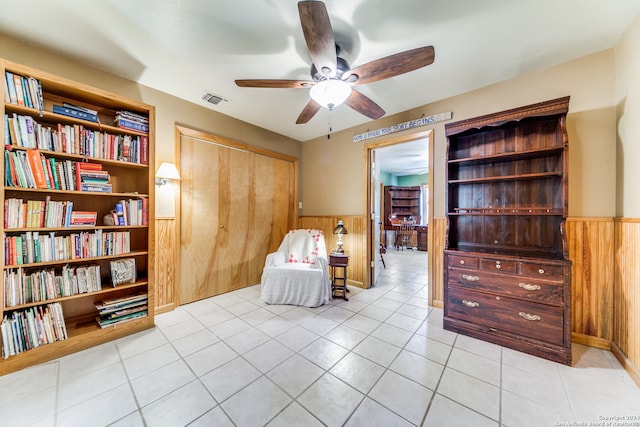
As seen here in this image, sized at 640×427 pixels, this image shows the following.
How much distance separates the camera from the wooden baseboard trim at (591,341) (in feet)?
6.30

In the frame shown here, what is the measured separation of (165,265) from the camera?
2.70 m

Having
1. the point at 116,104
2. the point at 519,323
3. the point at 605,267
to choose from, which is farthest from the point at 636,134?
the point at 116,104

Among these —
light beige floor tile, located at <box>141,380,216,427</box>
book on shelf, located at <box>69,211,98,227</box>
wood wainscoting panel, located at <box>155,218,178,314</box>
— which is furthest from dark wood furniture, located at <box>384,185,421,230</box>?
book on shelf, located at <box>69,211,98,227</box>

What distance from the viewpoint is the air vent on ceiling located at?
2.70m

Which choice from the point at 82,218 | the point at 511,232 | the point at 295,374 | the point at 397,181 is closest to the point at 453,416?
the point at 295,374

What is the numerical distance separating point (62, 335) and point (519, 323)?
3766 millimetres

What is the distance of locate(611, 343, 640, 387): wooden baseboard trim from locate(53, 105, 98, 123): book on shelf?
180 inches

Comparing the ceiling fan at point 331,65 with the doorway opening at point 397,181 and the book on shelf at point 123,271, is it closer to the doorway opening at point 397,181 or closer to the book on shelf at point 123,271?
the doorway opening at point 397,181

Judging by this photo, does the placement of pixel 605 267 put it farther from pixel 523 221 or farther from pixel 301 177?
pixel 301 177

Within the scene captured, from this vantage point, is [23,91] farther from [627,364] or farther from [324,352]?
[627,364]

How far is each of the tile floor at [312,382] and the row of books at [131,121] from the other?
1997 mm

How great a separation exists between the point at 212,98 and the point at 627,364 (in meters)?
4.44

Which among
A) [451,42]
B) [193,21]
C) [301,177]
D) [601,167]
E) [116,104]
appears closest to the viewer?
[193,21]

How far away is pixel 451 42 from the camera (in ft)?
6.01
